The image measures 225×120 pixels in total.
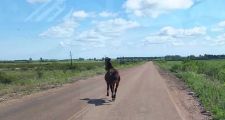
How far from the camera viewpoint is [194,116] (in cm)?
1466

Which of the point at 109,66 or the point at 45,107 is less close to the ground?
the point at 109,66

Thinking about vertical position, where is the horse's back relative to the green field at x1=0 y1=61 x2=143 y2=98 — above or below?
above

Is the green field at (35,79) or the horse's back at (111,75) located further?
the green field at (35,79)

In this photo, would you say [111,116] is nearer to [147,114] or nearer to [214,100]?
[147,114]

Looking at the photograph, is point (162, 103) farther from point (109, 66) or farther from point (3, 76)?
point (3, 76)

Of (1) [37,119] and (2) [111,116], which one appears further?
(2) [111,116]

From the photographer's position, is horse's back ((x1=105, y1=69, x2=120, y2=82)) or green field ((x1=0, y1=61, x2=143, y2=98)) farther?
green field ((x1=0, y1=61, x2=143, y2=98))

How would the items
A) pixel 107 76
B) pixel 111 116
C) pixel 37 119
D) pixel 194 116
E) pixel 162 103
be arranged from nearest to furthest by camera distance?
pixel 37 119 < pixel 111 116 < pixel 194 116 < pixel 162 103 < pixel 107 76

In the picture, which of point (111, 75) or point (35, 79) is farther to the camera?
point (35, 79)

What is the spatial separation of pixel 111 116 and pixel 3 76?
113 ft

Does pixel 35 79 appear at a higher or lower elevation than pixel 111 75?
lower

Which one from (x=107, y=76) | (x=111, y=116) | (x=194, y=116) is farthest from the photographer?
(x=107, y=76)

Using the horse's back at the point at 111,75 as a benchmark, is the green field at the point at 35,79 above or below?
below

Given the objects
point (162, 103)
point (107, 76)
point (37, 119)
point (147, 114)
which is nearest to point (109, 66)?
point (107, 76)
